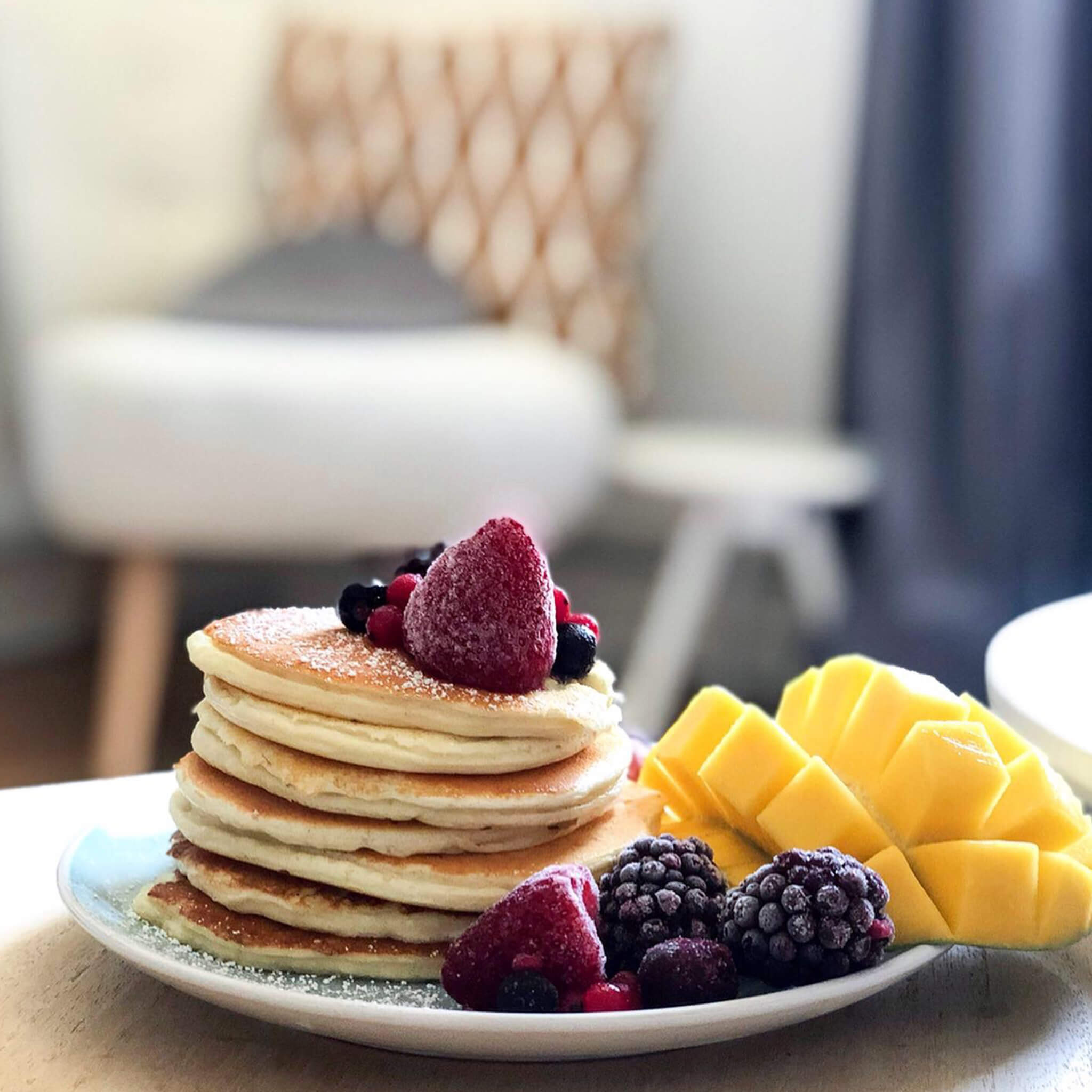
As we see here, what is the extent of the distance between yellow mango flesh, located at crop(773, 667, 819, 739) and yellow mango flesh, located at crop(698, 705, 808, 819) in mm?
82

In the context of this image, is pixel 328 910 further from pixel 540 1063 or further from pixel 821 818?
pixel 821 818

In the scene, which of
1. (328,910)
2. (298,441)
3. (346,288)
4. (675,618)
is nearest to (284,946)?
(328,910)

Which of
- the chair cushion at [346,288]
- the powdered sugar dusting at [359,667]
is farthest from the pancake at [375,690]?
the chair cushion at [346,288]

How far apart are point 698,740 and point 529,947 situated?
179 millimetres

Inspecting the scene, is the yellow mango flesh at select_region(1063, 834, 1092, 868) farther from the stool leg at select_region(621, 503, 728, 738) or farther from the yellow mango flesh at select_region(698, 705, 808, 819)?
the stool leg at select_region(621, 503, 728, 738)

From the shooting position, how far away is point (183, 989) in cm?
60

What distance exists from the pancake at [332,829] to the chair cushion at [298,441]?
5.04ft

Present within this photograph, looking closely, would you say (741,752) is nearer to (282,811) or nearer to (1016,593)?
(282,811)

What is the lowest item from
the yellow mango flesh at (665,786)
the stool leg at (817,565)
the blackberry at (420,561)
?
the stool leg at (817,565)

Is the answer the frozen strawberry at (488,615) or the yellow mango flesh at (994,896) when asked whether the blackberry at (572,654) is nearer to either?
the frozen strawberry at (488,615)

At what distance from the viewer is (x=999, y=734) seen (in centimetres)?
72

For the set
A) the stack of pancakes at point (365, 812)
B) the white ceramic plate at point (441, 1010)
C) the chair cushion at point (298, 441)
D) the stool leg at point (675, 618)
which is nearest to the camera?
the white ceramic plate at point (441, 1010)

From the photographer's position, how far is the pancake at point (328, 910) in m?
0.66

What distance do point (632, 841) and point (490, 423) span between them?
1.56m
